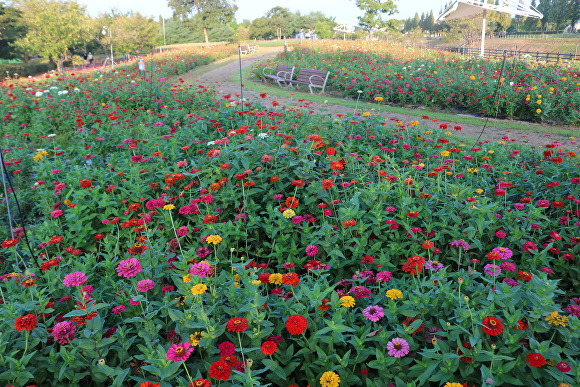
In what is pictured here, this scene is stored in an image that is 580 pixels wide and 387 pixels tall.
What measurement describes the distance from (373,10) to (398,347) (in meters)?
48.0

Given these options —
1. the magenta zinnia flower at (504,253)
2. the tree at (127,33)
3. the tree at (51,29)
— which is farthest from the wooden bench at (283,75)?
the tree at (127,33)

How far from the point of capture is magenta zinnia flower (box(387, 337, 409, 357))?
1541 mm

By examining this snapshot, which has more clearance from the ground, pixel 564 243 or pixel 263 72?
pixel 263 72

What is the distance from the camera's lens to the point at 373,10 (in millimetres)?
43344

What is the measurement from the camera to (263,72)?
1426 cm

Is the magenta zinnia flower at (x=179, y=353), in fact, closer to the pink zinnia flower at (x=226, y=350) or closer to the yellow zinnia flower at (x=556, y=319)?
the pink zinnia flower at (x=226, y=350)

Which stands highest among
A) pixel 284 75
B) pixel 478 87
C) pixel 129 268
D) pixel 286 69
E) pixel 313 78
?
pixel 286 69

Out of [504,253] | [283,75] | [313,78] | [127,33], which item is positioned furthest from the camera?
[127,33]

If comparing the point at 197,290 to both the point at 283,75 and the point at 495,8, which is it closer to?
the point at 283,75

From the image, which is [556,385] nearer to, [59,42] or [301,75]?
[301,75]

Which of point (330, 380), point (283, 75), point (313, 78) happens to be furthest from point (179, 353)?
point (283, 75)

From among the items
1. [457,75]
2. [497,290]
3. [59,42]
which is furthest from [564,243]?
Answer: [59,42]

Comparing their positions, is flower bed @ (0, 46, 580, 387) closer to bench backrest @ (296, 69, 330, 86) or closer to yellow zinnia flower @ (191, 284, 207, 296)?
yellow zinnia flower @ (191, 284, 207, 296)

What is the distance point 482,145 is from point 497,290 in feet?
11.9
